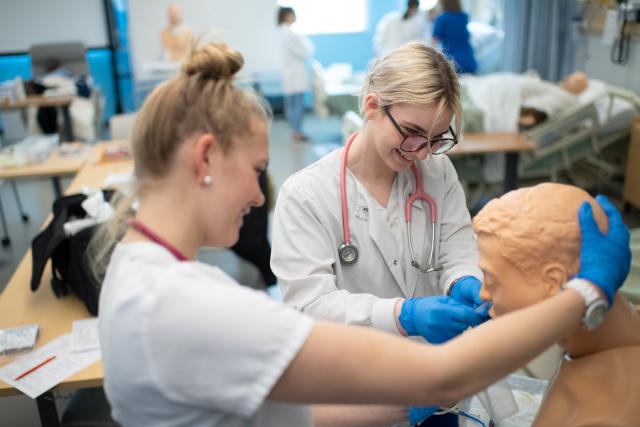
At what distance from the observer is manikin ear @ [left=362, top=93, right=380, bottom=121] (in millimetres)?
1469

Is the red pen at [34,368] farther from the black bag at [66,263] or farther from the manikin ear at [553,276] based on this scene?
the manikin ear at [553,276]

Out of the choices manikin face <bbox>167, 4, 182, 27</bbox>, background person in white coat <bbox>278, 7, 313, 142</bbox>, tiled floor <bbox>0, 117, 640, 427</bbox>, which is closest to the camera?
tiled floor <bbox>0, 117, 640, 427</bbox>

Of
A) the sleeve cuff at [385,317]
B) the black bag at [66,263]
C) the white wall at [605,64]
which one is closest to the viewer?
the sleeve cuff at [385,317]

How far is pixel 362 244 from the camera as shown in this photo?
1491 mm

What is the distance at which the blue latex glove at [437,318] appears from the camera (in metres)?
1.23

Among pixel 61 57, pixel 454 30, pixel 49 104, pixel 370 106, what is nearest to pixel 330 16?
pixel 454 30

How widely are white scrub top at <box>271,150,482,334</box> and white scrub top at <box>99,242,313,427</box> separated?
59cm

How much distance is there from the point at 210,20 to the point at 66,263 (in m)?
5.65

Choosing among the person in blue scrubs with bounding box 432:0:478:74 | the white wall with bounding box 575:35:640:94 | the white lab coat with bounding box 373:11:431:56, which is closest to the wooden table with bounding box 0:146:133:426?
the person in blue scrubs with bounding box 432:0:478:74

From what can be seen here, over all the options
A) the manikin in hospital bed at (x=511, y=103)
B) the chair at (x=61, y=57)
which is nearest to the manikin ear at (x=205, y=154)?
the manikin in hospital bed at (x=511, y=103)

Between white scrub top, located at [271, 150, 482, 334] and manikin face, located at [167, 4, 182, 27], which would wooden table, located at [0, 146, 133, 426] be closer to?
white scrub top, located at [271, 150, 482, 334]

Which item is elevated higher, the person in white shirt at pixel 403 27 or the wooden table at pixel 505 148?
the person in white shirt at pixel 403 27

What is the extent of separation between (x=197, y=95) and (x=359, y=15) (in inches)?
329

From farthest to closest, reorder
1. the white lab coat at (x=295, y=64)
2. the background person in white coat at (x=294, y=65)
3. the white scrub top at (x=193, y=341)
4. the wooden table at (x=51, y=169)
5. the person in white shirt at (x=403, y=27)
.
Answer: the person in white shirt at (x=403, y=27) < the white lab coat at (x=295, y=64) < the background person in white coat at (x=294, y=65) < the wooden table at (x=51, y=169) < the white scrub top at (x=193, y=341)
